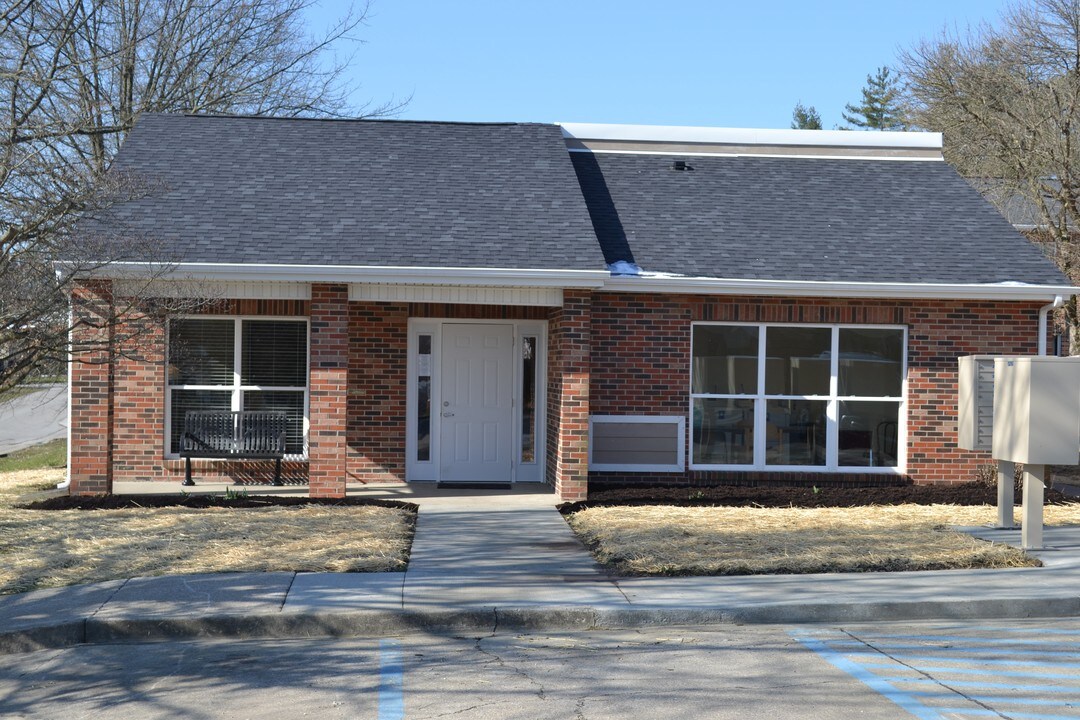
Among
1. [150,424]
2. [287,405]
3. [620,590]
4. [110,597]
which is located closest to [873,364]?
[620,590]

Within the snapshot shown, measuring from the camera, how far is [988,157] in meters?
23.8

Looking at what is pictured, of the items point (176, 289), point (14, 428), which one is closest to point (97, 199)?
point (176, 289)

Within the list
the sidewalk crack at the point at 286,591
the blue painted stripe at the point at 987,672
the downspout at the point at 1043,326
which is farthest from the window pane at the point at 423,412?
the blue painted stripe at the point at 987,672

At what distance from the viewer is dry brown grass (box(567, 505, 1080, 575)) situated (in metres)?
9.60

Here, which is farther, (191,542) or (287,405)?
(287,405)

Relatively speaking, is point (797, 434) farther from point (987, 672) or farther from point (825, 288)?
point (987, 672)

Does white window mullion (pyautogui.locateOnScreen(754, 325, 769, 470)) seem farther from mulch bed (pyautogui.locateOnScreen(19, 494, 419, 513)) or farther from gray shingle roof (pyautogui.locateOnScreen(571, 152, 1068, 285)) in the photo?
mulch bed (pyautogui.locateOnScreen(19, 494, 419, 513))

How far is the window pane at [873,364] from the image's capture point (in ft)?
47.5

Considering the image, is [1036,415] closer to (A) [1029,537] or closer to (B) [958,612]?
(A) [1029,537]

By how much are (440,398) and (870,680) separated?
9.23 metres

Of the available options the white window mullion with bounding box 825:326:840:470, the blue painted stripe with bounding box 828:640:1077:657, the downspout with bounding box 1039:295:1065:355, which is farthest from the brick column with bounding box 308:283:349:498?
the downspout with bounding box 1039:295:1065:355

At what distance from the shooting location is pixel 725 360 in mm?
14422

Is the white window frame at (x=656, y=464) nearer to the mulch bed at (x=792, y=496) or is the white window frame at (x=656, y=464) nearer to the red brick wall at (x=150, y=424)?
the mulch bed at (x=792, y=496)

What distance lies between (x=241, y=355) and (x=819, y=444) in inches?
308
